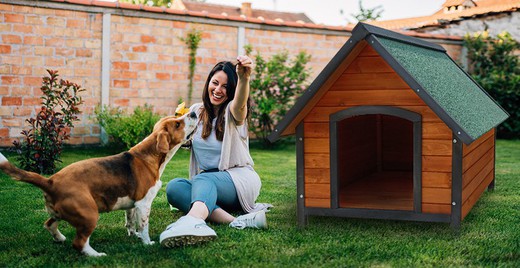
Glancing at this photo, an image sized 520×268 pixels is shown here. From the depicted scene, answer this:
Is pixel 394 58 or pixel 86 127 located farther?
pixel 86 127

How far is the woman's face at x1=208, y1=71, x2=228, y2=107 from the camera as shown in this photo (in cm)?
460

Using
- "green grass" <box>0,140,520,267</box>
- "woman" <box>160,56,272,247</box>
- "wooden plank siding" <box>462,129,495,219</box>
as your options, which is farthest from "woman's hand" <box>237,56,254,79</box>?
"wooden plank siding" <box>462,129,495,219</box>

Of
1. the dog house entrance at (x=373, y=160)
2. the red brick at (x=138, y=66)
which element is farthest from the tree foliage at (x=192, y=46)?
the dog house entrance at (x=373, y=160)

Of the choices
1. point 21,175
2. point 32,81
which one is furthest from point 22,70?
point 21,175

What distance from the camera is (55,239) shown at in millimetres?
3701

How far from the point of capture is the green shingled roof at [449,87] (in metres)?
3.79

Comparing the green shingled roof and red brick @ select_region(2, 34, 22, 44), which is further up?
red brick @ select_region(2, 34, 22, 44)

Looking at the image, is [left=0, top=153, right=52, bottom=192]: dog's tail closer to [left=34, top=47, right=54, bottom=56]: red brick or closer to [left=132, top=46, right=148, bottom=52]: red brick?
[left=34, top=47, right=54, bottom=56]: red brick

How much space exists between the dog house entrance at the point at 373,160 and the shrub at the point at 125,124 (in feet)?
12.2

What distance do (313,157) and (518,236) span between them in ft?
4.84

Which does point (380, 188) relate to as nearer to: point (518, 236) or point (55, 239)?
point (518, 236)

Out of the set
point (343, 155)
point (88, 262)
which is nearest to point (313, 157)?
point (343, 155)

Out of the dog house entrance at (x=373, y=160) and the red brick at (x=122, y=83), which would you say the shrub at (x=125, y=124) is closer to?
the red brick at (x=122, y=83)

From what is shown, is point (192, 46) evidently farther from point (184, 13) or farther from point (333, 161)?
point (333, 161)
